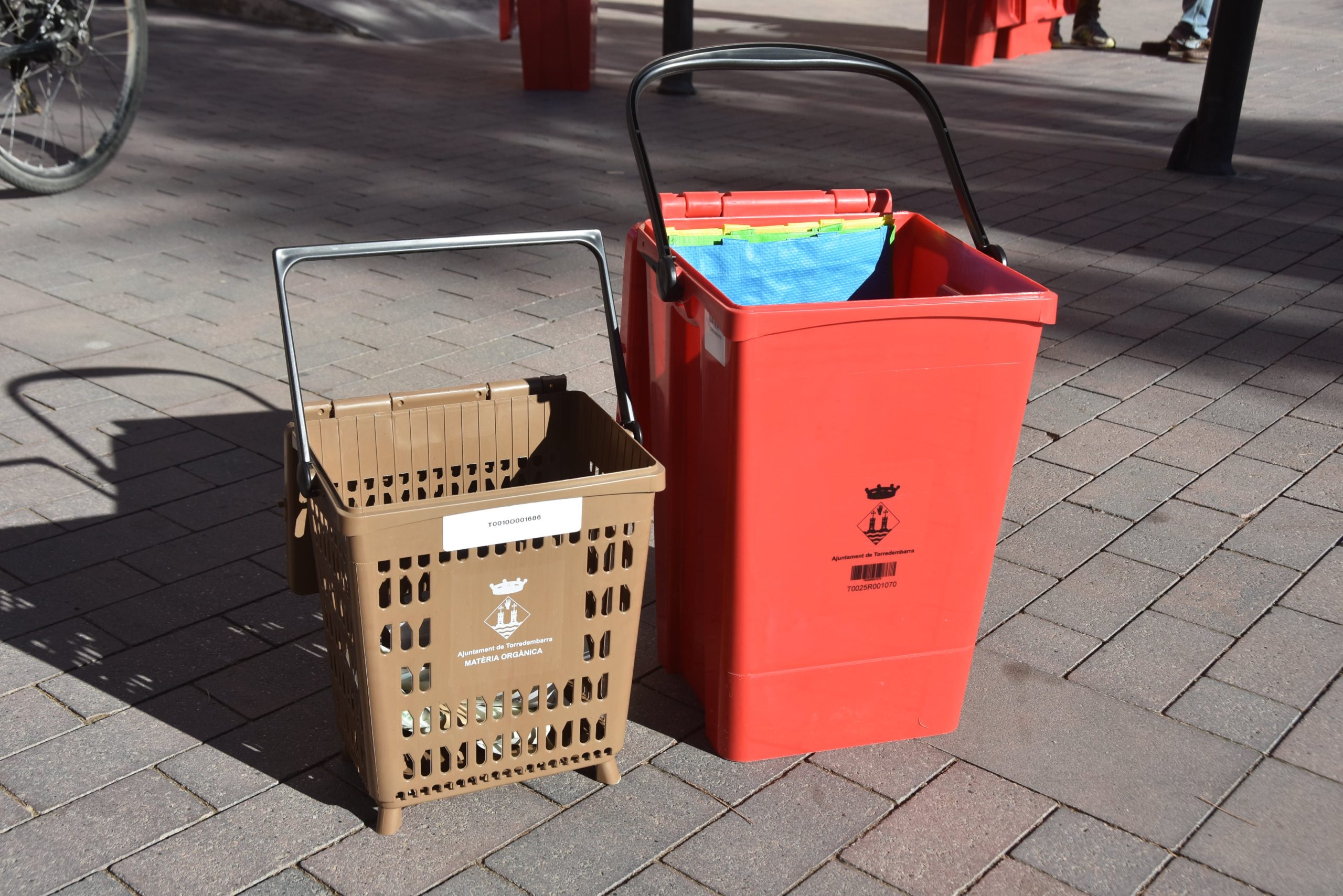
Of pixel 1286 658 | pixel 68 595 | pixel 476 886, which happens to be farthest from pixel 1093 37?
pixel 476 886

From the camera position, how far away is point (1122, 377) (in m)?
4.44

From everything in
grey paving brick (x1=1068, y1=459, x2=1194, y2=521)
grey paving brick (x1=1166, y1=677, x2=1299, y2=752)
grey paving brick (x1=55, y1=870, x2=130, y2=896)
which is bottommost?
grey paving brick (x1=1166, y1=677, x2=1299, y2=752)

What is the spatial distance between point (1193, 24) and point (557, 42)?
606 centimetres

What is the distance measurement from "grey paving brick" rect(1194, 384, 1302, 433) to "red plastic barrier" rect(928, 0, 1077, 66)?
723cm

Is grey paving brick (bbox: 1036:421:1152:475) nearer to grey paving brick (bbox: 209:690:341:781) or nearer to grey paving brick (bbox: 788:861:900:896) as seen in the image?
grey paving brick (bbox: 788:861:900:896)

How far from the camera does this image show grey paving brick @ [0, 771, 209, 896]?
2133 mm

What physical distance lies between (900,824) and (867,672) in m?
0.30

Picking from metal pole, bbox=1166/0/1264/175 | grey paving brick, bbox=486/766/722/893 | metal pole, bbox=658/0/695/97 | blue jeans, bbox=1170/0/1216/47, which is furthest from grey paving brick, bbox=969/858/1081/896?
blue jeans, bbox=1170/0/1216/47

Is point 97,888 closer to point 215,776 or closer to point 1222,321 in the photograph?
point 215,776

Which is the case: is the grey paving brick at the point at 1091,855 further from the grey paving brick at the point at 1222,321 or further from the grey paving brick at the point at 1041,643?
the grey paving brick at the point at 1222,321

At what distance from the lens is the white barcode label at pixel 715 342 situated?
2.11 m

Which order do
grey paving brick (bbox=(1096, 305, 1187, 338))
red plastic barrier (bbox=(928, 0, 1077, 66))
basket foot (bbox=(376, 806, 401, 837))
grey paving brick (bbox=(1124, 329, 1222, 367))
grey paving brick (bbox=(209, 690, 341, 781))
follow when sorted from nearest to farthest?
basket foot (bbox=(376, 806, 401, 837))
grey paving brick (bbox=(209, 690, 341, 781))
grey paving brick (bbox=(1124, 329, 1222, 367))
grey paving brick (bbox=(1096, 305, 1187, 338))
red plastic barrier (bbox=(928, 0, 1077, 66))

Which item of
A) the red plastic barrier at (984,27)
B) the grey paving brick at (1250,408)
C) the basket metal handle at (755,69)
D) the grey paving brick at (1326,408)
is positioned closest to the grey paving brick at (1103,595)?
the basket metal handle at (755,69)

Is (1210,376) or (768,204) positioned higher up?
(768,204)
